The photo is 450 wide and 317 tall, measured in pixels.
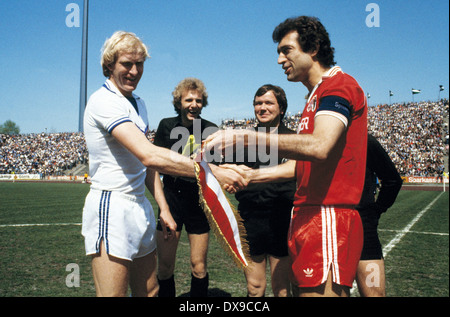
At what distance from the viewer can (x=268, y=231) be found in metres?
3.12

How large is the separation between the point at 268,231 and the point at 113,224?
62.9 inches

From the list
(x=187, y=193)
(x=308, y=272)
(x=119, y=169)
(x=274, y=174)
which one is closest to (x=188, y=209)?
(x=187, y=193)

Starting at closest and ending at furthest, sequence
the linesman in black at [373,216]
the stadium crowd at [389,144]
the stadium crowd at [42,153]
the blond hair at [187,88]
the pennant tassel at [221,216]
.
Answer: the pennant tassel at [221,216], the linesman in black at [373,216], the blond hair at [187,88], the stadium crowd at [389,144], the stadium crowd at [42,153]

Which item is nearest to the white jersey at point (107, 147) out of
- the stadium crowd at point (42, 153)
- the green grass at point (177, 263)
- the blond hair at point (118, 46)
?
the blond hair at point (118, 46)

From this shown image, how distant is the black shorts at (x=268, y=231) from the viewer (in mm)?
3104

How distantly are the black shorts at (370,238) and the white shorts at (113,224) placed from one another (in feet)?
6.28

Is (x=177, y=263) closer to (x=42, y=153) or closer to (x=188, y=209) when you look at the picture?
(x=188, y=209)

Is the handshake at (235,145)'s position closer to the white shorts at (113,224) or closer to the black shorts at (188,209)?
the white shorts at (113,224)

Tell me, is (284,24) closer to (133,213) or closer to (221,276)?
(133,213)

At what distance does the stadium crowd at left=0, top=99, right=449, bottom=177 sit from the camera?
38.1m

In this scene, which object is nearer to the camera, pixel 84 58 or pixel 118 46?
pixel 118 46

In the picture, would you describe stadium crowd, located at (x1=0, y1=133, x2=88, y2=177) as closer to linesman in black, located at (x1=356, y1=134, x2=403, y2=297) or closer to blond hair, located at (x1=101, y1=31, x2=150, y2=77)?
blond hair, located at (x1=101, y1=31, x2=150, y2=77)

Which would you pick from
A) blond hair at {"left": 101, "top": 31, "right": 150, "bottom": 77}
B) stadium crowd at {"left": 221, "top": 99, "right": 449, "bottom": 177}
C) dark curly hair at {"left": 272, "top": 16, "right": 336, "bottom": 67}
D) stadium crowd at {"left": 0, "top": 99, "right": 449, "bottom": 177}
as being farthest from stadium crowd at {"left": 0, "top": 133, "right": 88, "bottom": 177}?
dark curly hair at {"left": 272, "top": 16, "right": 336, "bottom": 67}

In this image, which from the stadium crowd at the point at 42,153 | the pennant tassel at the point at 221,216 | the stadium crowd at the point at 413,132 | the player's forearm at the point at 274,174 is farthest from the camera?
the stadium crowd at the point at 42,153
